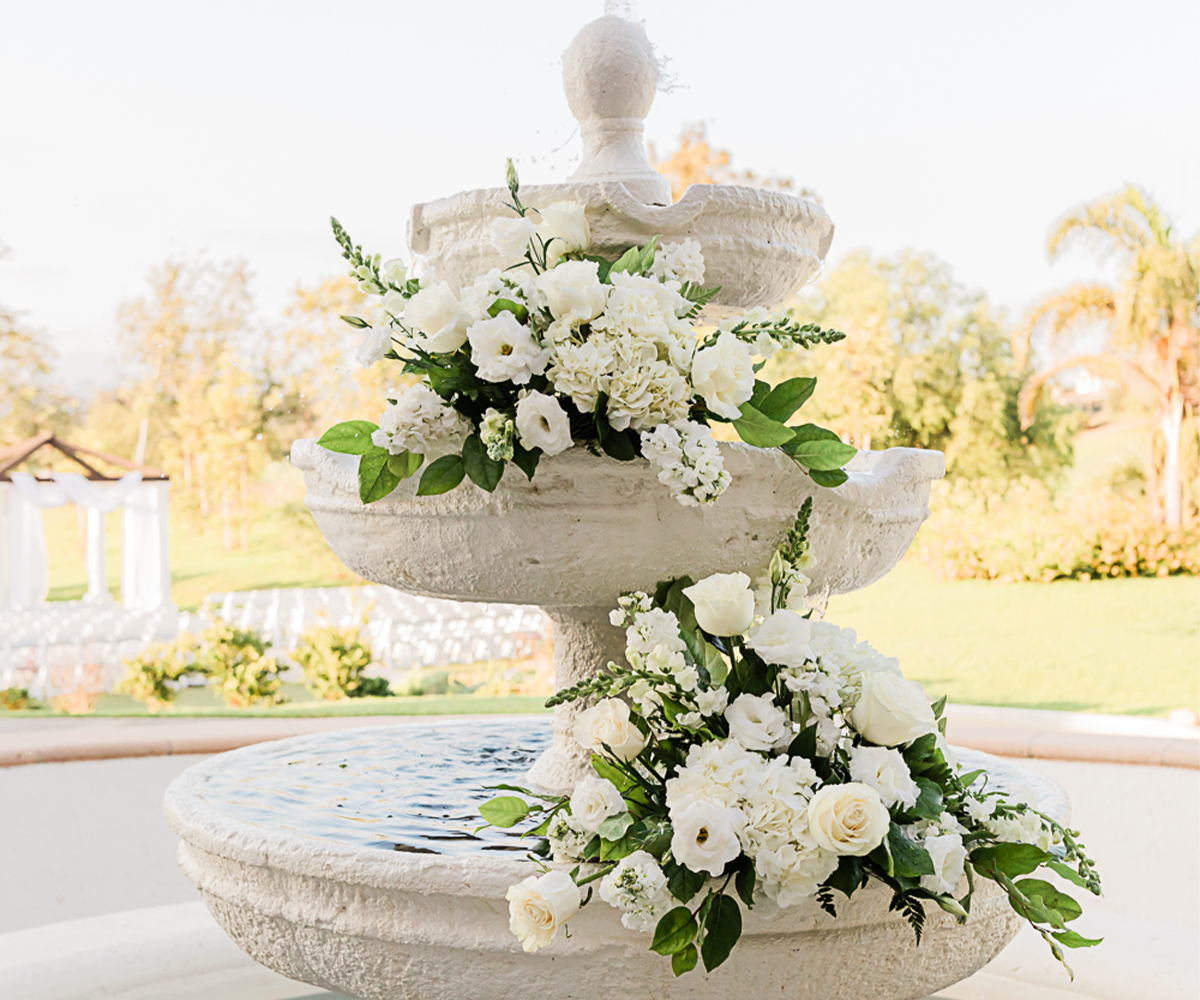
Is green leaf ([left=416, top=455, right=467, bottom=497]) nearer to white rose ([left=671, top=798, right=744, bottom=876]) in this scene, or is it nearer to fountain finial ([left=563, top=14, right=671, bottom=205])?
white rose ([left=671, top=798, right=744, bottom=876])

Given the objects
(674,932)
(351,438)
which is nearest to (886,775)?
(674,932)

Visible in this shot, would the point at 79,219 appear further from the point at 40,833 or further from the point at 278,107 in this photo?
the point at 40,833

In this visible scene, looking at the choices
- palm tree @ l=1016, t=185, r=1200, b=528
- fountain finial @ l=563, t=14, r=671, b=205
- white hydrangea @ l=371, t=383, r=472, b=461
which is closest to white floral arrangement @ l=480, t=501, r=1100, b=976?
white hydrangea @ l=371, t=383, r=472, b=461

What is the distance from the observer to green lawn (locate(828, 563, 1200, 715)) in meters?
10.7

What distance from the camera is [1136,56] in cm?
1196

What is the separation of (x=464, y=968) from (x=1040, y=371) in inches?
460

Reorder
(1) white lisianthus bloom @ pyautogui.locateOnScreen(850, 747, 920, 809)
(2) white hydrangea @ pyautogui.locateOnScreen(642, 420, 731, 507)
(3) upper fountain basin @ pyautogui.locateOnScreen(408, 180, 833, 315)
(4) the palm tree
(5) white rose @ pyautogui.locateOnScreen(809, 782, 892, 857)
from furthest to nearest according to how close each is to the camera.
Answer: (4) the palm tree < (3) upper fountain basin @ pyautogui.locateOnScreen(408, 180, 833, 315) < (2) white hydrangea @ pyautogui.locateOnScreen(642, 420, 731, 507) < (1) white lisianthus bloom @ pyautogui.locateOnScreen(850, 747, 920, 809) < (5) white rose @ pyautogui.locateOnScreen(809, 782, 892, 857)

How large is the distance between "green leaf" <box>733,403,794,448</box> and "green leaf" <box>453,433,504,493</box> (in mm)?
344

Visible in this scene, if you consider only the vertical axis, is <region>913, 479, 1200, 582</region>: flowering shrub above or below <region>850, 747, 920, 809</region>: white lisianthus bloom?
below

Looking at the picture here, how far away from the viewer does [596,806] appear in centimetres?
155

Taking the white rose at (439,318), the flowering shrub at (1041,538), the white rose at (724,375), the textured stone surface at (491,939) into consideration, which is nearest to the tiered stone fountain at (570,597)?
the textured stone surface at (491,939)

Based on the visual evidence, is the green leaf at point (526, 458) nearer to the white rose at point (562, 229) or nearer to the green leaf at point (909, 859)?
the white rose at point (562, 229)

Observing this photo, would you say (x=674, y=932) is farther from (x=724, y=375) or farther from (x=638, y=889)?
(x=724, y=375)

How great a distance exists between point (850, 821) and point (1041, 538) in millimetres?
11097
